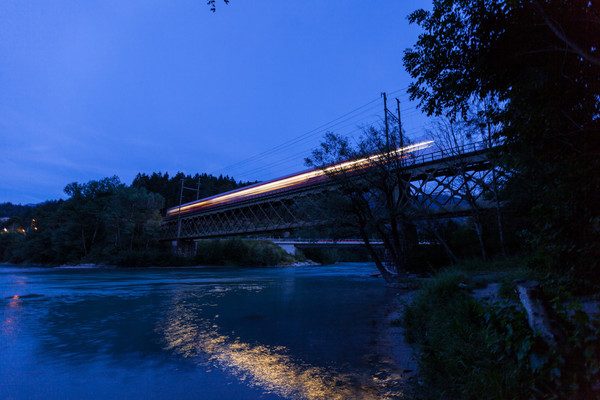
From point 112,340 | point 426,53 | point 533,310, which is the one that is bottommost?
point 112,340

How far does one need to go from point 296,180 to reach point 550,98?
38605 mm

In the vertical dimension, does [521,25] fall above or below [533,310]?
above

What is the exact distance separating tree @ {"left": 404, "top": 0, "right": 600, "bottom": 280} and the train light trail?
1205 centimetres

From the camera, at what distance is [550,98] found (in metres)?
4.97

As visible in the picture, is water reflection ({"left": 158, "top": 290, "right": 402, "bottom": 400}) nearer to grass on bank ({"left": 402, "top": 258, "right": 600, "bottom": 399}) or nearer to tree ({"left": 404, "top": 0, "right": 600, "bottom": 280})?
grass on bank ({"left": 402, "top": 258, "right": 600, "bottom": 399})

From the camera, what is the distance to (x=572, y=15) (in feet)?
15.9

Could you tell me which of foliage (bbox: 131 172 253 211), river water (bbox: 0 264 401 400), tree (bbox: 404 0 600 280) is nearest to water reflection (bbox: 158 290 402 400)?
river water (bbox: 0 264 401 400)

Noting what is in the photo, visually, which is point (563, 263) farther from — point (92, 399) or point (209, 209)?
point (209, 209)

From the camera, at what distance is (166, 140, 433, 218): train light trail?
18719mm

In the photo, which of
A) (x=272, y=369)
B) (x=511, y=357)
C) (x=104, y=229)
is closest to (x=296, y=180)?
(x=272, y=369)

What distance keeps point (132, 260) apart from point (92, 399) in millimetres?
58319

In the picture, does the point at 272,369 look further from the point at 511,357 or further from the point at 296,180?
the point at 296,180

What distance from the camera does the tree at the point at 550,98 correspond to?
4.61 m

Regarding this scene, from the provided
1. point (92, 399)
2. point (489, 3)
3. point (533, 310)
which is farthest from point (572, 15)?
point (92, 399)
